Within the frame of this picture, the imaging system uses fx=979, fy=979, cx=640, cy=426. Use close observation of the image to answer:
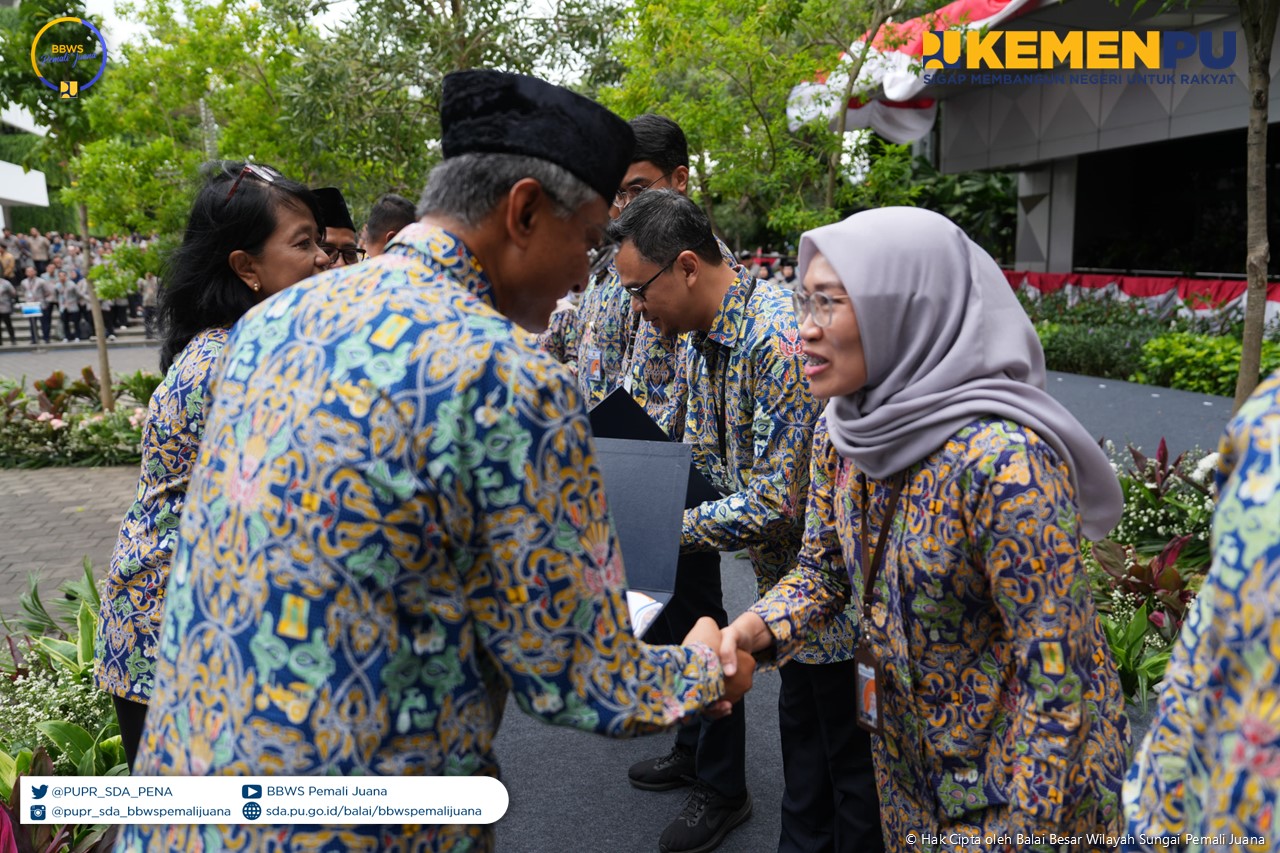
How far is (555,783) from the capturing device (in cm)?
373

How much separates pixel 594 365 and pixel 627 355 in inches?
13.4

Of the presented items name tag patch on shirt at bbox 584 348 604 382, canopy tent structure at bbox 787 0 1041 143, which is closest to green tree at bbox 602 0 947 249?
canopy tent structure at bbox 787 0 1041 143

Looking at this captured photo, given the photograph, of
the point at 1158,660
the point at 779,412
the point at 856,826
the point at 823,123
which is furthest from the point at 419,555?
the point at 823,123

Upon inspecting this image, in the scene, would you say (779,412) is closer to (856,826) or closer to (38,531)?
(856,826)

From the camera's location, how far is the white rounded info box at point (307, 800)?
114 centimetres

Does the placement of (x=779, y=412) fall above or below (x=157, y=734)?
above

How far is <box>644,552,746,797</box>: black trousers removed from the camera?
331cm

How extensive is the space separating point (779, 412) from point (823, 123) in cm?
498

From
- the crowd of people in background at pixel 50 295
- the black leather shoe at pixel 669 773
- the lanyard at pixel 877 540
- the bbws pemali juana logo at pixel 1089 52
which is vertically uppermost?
the bbws pemali juana logo at pixel 1089 52

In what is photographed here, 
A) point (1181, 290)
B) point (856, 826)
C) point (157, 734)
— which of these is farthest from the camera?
point (1181, 290)

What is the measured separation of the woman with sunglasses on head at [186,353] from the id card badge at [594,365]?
173 centimetres

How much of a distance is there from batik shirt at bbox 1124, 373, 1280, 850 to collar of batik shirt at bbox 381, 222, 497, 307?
91 cm

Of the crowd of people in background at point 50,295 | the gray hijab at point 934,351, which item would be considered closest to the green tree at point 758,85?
the gray hijab at point 934,351

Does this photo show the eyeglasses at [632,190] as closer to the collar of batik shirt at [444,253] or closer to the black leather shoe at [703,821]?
the black leather shoe at [703,821]
